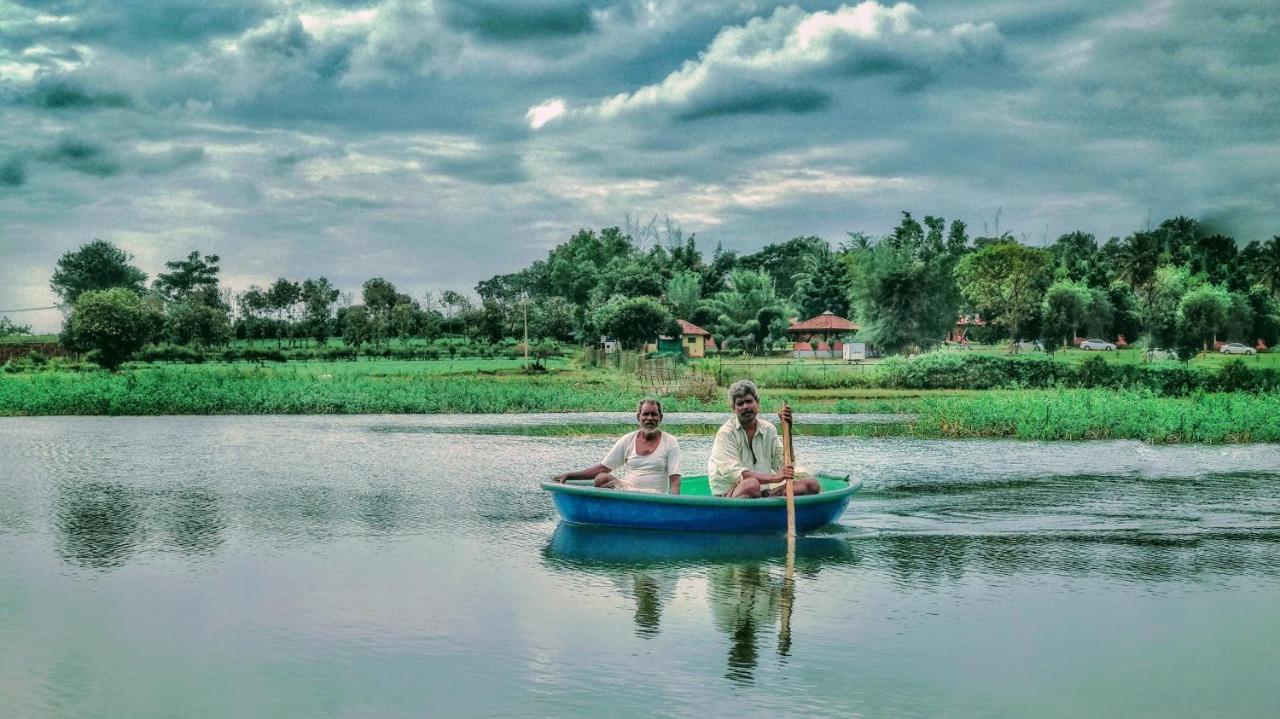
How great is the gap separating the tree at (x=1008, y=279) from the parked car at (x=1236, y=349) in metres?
11.1

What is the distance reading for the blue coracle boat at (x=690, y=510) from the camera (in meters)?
10.8

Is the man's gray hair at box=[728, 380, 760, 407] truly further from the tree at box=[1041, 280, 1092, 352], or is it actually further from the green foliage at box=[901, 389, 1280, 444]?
the tree at box=[1041, 280, 1092, 352]

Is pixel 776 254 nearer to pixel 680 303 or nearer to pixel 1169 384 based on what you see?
pixel 680 303

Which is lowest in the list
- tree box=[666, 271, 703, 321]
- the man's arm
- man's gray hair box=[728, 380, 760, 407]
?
the man's arm

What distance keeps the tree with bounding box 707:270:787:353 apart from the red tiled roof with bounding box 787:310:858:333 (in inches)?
58.4

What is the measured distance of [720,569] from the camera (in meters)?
10.0

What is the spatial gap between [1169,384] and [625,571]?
96.0ft

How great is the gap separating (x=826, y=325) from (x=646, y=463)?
56892mm

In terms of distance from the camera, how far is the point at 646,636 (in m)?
7.82

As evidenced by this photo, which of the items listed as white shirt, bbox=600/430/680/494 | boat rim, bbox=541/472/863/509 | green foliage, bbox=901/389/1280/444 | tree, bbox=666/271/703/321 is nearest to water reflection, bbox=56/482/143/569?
boat rim, bbox=541/472/863/509

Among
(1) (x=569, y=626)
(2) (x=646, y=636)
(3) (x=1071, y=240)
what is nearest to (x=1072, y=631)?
(2) (x=646, y=636)

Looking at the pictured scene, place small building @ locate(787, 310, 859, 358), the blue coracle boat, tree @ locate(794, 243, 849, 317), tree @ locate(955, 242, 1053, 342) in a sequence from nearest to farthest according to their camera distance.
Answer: the blue coracle boat, small building @ locate(787, 310, 859, 358), tree @ locate(955, 242, 1053, 342), tree @ locate(794, 243, 849, 317)

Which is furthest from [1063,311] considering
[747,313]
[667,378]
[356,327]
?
[356,327]

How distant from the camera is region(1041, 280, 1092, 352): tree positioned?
6750 centimetres
